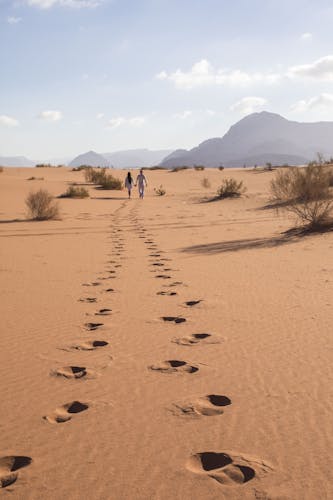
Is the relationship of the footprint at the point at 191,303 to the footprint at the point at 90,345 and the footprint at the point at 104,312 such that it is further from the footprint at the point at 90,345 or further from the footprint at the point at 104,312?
the footprint at the point at 90,345

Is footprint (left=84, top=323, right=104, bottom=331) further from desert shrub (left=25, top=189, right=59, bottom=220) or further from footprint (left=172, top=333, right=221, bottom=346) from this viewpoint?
desert shrub (left=25, top=189, right=59, bottom=220)

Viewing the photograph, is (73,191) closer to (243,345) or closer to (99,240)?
(99,240)

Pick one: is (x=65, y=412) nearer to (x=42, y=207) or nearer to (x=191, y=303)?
(x=191, y=303)

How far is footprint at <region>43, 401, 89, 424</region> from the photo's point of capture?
2.55m

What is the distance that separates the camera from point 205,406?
2641mm

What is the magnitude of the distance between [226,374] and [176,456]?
3.19 feet

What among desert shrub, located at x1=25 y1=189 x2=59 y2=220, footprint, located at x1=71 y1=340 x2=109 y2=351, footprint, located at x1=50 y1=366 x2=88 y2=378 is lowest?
footprint, located at x1=50 y1=366 x2=88 y2=378

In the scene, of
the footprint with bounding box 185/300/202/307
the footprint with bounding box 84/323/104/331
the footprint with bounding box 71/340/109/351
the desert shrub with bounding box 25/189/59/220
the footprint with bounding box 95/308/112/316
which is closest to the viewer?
the footprint with bounding box 71/340/109/351

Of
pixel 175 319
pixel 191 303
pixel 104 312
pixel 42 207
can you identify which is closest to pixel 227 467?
pixel 175 319

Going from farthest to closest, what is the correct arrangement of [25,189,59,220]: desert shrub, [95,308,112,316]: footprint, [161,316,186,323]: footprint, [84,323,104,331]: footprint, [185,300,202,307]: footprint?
[25,189,59,220]: desert shrub
[185,300,202,307]: footprint
[95,308,112,316]: footprint
[161,316,186,323]: footprint
[84,323,104,331]: footprint

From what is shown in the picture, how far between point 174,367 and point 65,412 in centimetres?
83

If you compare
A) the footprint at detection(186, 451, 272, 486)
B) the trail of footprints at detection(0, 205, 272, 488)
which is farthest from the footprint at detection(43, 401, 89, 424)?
the footprint at detection(186, 451, 272, 486)

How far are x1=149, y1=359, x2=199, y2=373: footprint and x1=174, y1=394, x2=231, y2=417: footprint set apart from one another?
424 mm

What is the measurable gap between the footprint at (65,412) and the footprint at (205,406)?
1.63 feet
